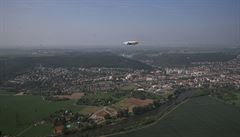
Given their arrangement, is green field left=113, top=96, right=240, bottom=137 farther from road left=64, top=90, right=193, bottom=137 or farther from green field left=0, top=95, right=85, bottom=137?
green field left=0, top=95, right=85, bottom=137

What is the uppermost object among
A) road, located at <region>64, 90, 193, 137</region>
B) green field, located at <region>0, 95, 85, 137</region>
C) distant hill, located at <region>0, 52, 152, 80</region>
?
distant hill, located at <region>0, 52, 152, 80</region>

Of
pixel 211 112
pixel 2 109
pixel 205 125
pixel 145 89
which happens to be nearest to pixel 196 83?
pixel 145 89

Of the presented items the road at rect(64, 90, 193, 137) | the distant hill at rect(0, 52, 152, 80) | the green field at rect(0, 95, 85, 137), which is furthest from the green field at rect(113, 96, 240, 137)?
the distant hill at rect(0, 52, 152, 80)

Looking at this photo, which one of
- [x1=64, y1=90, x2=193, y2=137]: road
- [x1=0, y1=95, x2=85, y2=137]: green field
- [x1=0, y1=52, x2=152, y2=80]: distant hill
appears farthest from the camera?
[x1=0, y1=52, x2=152, y2=80]: distant hill

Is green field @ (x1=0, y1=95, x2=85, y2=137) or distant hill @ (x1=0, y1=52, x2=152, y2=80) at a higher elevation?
distant hill @ (x1=0, y1=52, x2=152, y2=80)

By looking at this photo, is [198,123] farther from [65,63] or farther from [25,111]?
[65,63]

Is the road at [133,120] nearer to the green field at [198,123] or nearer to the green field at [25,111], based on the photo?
the green field at [198,123]

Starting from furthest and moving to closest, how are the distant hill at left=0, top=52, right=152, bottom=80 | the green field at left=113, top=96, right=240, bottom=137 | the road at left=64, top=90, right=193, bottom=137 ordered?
the distant hill at left=0, top=52, right=152, bottom=80 < the road at left=64, top=90, right=193, bottom=137 < the green field at left=113, top=96, right=240, bottom=137

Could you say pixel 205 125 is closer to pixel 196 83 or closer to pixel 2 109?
pixel 2 109
